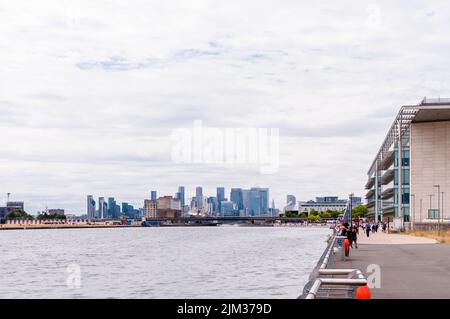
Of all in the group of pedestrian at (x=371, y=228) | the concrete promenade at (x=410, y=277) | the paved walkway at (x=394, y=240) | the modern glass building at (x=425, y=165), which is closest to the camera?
the concrete promenade at (x=410, y=277)

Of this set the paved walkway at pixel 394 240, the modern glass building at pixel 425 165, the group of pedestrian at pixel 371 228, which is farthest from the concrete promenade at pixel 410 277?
the modern glass building at pixel 425 165

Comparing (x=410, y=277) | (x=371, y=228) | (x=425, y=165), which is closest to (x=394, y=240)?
(x=371, y=228)

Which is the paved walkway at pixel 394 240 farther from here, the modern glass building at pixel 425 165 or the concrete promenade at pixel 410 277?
the modern glass building at pixel 425 165

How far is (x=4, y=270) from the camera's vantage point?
222 feet

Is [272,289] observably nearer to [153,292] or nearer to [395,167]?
[153,292]

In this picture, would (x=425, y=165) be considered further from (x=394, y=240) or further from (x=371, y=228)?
(x=394, y=240)

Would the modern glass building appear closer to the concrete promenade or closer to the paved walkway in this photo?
the paved walkway

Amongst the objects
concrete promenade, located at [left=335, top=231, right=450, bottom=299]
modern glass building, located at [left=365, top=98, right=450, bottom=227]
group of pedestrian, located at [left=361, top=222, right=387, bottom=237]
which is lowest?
group of pedestrian, located at [left=361, top=222, right=387, bottom=237]

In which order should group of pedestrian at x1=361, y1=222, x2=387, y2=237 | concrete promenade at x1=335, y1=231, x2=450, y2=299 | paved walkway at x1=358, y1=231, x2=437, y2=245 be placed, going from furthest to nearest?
group of pedestrian at x1=361, y1=222, x2=387, y2=237 < paved walkway at x1=358, y1=231, x2=437, y2=245 < concrete promenade at x1=335, y1=231, x2=450, y2=299

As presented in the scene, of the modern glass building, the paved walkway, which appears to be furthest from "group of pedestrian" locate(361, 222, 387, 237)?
the paved walkway

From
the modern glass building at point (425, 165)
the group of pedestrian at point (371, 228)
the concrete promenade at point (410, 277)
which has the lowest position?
the group of pedestrian at point (371, 228)
